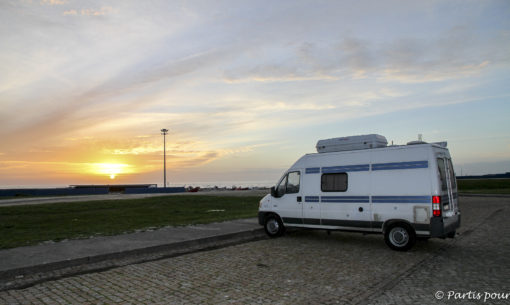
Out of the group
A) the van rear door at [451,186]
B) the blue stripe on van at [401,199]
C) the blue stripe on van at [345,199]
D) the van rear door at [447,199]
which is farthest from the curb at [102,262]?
the van rear door at [451,186]

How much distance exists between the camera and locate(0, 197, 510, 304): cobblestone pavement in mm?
5898

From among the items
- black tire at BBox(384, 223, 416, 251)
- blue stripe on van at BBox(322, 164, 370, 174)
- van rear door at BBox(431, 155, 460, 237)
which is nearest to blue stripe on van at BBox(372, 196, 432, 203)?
van rear door at BBox(431, 155, 460, 237)

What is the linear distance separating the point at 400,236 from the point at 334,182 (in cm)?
244

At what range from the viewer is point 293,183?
12234mm

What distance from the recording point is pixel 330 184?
1136 centimetres

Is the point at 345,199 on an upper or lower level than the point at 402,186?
lower

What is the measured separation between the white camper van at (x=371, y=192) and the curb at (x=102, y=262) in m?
2.07

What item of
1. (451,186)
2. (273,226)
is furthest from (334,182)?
(451,186)

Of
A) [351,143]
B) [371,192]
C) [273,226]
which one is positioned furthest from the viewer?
[273,226]

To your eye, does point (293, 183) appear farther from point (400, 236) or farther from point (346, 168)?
point (400, 236)

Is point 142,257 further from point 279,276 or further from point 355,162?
point 355,162

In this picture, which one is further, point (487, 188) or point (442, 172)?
point (487, 188)

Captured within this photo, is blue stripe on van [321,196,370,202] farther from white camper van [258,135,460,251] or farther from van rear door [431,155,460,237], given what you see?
van rear door [431,155,460,237]

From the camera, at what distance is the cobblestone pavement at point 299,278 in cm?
590
